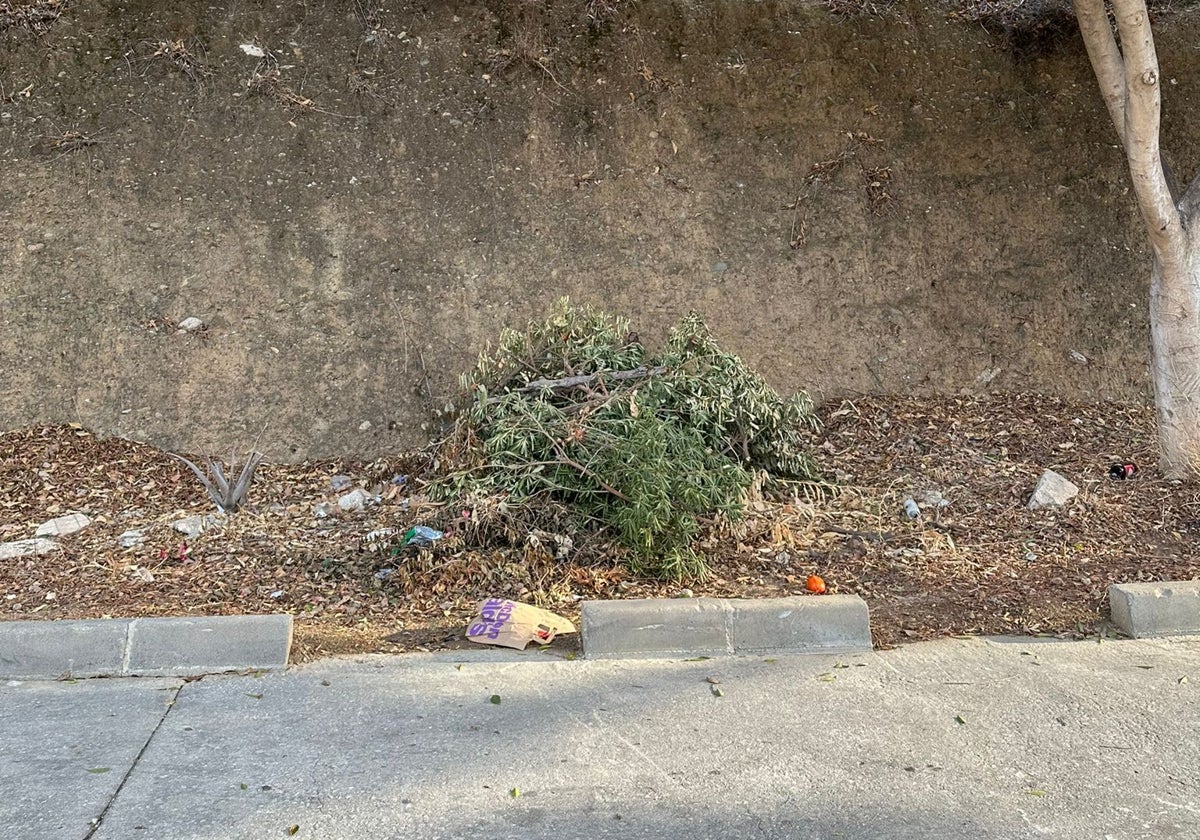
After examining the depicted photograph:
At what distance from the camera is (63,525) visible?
20.1ft

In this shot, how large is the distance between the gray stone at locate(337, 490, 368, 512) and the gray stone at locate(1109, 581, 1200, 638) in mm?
4508

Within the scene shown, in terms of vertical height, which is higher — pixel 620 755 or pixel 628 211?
pixel 628 211

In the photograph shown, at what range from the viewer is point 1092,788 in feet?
10.8

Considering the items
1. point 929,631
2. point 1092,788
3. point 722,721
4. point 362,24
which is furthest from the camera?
point 362,24

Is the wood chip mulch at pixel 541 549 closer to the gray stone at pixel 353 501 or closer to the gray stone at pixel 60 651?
the gray stone at pixel 353 501

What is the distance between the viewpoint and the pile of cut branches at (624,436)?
17.2 feet

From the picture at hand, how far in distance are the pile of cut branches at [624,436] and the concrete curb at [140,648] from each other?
143 cm

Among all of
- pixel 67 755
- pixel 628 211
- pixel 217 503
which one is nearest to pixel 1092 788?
pixel 67 755

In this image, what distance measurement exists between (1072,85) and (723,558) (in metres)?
7.29

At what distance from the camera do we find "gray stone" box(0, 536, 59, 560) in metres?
5.69

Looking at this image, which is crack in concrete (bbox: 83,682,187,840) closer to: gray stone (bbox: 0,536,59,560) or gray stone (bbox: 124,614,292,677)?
gray stone (bbox: 124,614,292,677)

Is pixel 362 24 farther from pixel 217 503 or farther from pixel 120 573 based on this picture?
pixel 120 573

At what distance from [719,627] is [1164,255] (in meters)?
4.16

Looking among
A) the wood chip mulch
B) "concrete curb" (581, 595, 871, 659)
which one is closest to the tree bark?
the wood chip mulch
